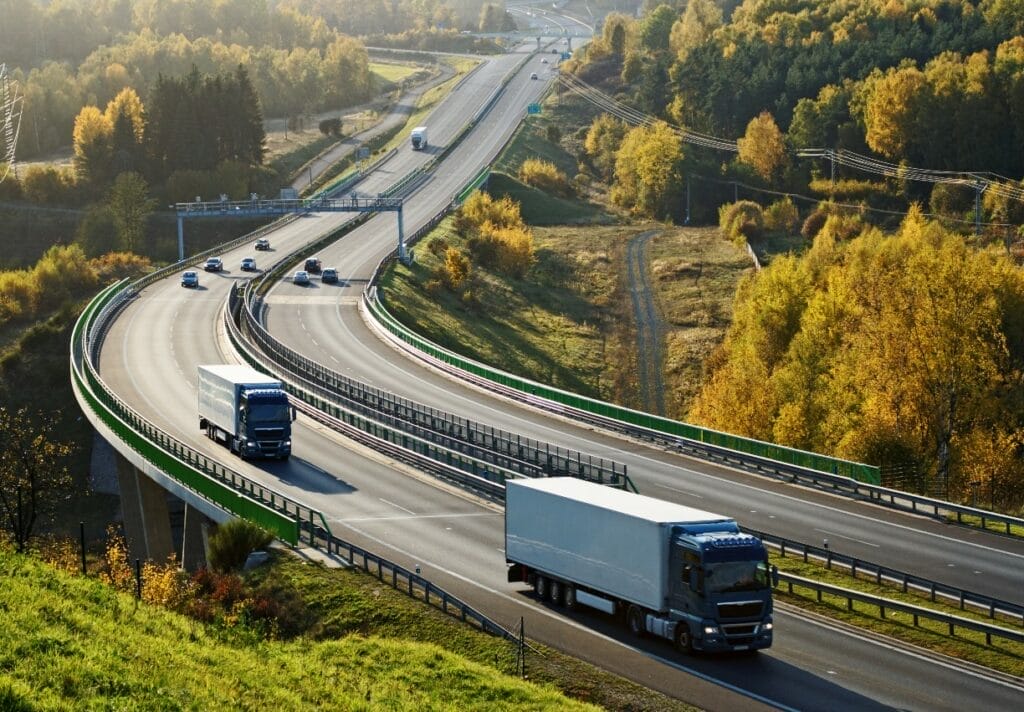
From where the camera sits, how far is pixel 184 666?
3186 cm

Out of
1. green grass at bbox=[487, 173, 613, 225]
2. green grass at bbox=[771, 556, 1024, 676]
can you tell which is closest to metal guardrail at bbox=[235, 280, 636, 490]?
green grass at bbox=[771, 556, 1024, 676]

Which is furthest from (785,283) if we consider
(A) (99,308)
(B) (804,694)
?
(B) (804,694)

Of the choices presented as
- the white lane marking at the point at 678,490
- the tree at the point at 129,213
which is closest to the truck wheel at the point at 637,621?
the white lane marking at the point at 678,490

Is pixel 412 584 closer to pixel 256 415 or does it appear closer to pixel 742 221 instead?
pixel 256 415

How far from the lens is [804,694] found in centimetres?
3362

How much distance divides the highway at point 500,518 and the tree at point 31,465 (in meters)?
5.49

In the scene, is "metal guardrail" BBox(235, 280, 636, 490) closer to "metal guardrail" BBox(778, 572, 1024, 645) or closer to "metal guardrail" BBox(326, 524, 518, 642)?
"metal guardrail" BBox(326, 524, 518, 642)

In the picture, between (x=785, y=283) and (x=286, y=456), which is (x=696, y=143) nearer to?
(x=785, y=283)

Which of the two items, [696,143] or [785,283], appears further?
[696,143]

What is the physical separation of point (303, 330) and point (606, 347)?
92.6 feet

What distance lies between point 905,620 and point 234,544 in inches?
815

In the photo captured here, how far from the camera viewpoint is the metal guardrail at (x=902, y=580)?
39.9 meters

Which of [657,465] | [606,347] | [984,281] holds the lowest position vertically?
[606,347]

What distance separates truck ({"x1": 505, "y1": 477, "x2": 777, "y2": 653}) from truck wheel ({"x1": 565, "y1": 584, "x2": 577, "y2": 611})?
0.04m
